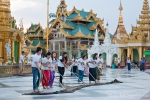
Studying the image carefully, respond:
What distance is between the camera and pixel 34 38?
62.1 m

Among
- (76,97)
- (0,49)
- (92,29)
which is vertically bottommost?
(76,97)

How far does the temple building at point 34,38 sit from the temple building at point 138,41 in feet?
62.5

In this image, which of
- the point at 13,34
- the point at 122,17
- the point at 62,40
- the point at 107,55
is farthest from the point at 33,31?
the point at 13,34

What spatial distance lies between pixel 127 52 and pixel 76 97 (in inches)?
1333

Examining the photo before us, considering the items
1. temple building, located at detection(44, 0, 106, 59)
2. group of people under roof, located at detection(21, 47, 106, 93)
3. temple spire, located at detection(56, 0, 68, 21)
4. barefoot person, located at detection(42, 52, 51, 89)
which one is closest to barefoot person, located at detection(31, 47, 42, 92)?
group of people under roof, located at detection(21, 47, 106, 93)

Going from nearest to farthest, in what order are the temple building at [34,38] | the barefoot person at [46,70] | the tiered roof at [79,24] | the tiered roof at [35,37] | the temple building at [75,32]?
the barefoot person at [46,70], the temple building at [75,32], the tiered roof at [79,24], the temple building at [34,38], the tiered roof at [35,37]

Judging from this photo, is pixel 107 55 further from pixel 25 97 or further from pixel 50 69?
pixel 25 97

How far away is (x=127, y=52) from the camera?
43375 millimetres

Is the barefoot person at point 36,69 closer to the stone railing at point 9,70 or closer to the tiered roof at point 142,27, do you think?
the stone railing at point 9,70

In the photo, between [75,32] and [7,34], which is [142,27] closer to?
[75,32]

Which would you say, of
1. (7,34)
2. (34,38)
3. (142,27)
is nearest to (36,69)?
(7,34)

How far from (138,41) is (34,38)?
83.4 feet

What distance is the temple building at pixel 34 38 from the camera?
195 ft

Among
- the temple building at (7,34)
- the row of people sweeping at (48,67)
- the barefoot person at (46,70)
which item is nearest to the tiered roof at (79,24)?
the temple building at (7,34)
